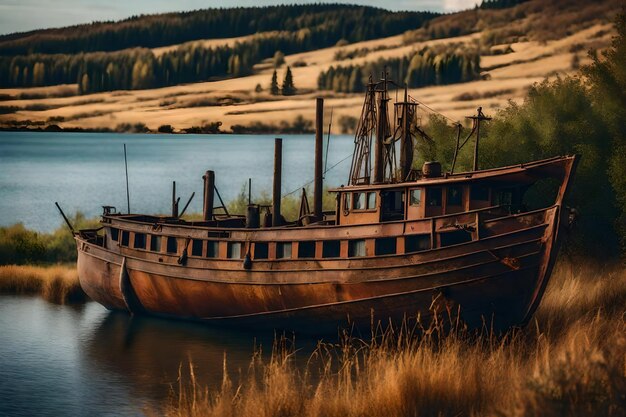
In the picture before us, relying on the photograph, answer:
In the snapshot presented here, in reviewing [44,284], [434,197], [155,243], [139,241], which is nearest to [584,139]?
[434,197]

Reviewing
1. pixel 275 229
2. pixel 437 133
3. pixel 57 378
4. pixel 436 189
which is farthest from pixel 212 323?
pixel 437 133

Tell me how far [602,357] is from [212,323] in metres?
19.5

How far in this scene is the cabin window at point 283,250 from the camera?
1189 inches

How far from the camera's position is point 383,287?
1103 inches

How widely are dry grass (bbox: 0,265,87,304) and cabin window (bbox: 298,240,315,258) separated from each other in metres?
13.6

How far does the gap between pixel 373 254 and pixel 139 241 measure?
10.7 meters

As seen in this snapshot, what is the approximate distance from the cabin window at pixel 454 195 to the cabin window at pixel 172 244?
10.5 m

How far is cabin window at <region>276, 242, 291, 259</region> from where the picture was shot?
30203 mm

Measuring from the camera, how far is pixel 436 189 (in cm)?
2803

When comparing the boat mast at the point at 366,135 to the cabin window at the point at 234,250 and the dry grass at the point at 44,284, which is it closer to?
the cabin window at the point at 234,250

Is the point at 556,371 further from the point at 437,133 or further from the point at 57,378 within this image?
the point at 437,133

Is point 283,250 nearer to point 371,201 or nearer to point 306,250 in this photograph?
point 306,250

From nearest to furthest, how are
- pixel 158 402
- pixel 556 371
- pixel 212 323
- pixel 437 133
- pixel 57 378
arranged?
pixel 556 371 → pixel 158 402 → pixel 57 378 → pixel 212 323 → pixel 437 133

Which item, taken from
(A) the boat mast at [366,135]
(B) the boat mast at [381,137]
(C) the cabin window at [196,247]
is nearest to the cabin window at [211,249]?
(C) the cabin window at [196,247]
